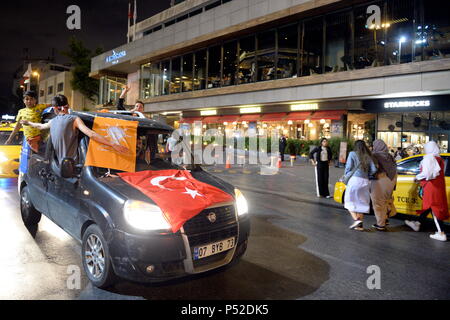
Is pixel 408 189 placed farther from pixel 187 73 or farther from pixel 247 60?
pixel 187 73

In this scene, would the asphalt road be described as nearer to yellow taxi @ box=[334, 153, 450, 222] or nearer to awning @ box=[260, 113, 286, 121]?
yellow taxi @ box=[334, 153, 450, 222]

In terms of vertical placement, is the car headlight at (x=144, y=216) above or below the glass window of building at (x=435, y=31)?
below

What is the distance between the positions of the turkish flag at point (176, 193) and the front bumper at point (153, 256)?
0.16 m

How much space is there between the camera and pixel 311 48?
78.1ft

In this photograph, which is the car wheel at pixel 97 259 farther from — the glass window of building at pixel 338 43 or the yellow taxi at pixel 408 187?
the glass window of building at pixel 338 43

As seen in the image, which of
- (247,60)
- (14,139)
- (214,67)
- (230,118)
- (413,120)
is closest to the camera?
(14,139)

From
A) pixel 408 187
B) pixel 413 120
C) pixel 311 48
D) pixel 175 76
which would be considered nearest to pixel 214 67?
pixel 175 76

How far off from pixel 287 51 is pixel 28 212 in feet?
73.1

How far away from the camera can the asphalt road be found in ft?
12.0

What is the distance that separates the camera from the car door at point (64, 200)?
13.2 feet

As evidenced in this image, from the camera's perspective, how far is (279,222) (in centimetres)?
705

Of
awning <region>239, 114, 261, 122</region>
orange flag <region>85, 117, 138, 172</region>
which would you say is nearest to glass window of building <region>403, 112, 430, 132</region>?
awning <region>239, 114, 261, 122</region>

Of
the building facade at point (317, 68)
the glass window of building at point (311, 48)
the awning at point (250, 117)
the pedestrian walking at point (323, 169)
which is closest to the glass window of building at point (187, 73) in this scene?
the building facade at point (317, 68)
